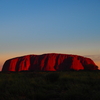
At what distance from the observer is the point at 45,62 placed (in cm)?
9788

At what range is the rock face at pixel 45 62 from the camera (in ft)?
314

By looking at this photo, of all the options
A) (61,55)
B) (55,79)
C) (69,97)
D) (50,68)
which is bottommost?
(50,68)

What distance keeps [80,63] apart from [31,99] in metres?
93.3

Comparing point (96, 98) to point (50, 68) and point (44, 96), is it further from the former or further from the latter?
point (50, 68)

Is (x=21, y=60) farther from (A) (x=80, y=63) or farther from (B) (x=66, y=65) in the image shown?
(A) (x=80, y=63)

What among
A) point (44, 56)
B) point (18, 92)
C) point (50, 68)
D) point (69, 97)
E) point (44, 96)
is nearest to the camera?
point (69, 97)

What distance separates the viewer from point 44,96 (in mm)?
8703

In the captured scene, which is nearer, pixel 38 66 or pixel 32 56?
pixel 38 66

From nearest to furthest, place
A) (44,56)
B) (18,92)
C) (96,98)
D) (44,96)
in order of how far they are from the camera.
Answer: (96,98) → (44,96) → (18,92) → (44,56)

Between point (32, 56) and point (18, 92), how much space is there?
96.8 metres

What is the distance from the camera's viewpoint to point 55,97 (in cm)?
888

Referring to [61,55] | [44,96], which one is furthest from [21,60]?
[44,96]

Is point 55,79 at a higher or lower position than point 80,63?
higher

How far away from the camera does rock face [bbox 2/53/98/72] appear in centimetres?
9556
